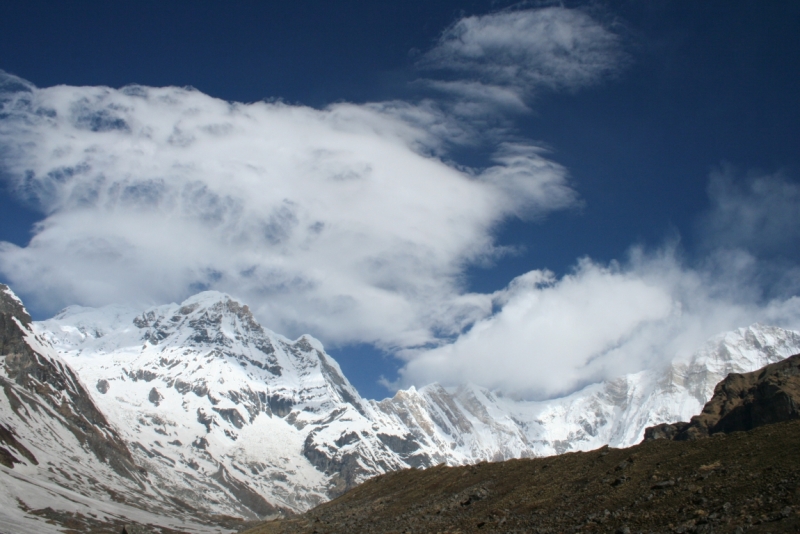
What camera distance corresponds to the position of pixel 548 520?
1401 inches

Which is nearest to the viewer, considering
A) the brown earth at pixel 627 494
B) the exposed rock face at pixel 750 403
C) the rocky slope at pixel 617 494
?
the brown earth at pixel 627 494

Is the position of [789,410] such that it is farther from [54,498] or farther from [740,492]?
[54,498]

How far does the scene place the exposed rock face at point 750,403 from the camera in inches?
3145

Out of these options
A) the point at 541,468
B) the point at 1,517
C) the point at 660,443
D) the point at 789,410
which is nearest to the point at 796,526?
the point at 660,443

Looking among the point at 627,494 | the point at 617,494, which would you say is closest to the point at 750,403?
the point at 617,494

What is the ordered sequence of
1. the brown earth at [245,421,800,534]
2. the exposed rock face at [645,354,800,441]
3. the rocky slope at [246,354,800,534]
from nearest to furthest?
the brown earth at [245,421,800,534], the rocky slope at [246,354,800,534], the exposed rock face at [645,354,800,441]

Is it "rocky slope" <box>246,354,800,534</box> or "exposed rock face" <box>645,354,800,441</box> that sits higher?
"exposed rock face" <box>645,354,800,441</box>

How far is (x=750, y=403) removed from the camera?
284ft

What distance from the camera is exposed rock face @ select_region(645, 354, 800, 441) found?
262 ft

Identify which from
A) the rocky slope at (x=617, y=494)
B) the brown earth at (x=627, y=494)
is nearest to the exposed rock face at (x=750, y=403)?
the rocky slope at (x=617, y=494)

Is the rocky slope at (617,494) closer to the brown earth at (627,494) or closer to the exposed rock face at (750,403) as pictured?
the brown earth at (627,494)

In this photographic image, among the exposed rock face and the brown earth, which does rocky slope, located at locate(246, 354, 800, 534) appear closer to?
the brown earth

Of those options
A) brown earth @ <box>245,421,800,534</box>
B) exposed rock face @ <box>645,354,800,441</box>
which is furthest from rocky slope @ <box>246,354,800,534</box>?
exposed rock face @ <box>645,354,800,441</box>

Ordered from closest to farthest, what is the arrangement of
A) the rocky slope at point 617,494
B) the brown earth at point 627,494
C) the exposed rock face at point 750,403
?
1. the brown earth at point 627,494
2. the rocky slope at point 617,494
3. the exposed rock face at point 750,403
